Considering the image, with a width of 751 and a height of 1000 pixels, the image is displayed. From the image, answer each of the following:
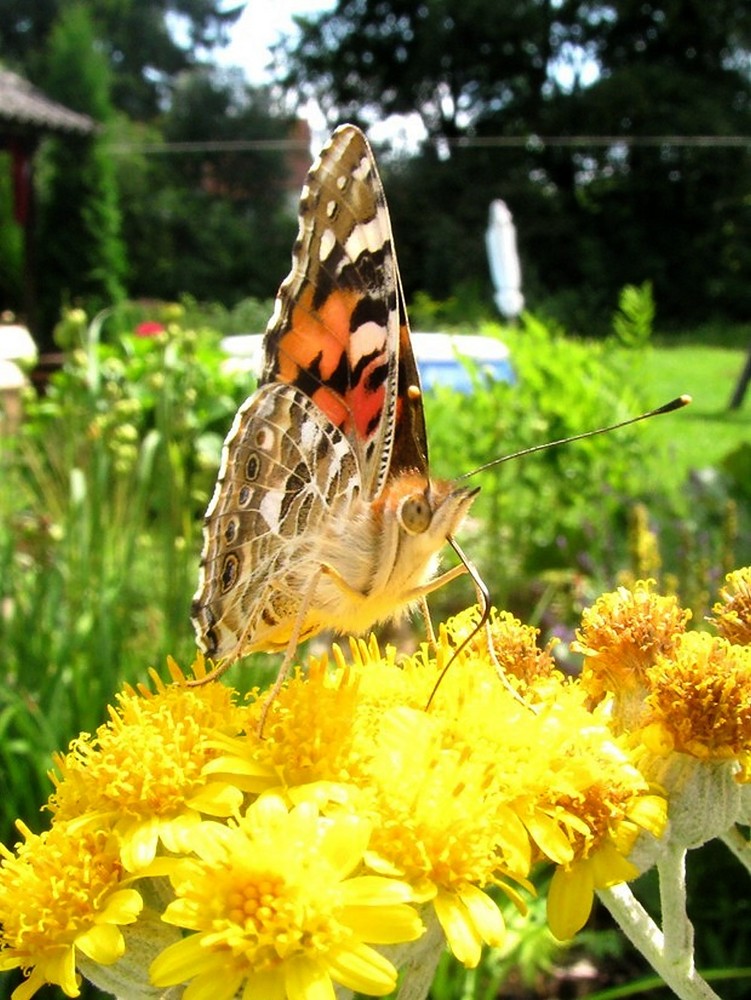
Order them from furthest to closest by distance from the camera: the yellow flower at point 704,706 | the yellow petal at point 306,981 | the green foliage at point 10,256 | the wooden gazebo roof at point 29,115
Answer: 1. the green foliage at point 10,256
2. the wooden gazebo roof at point 29,115
3. the yellow flower at point 704,706
4. the yellow petal at point 306,981

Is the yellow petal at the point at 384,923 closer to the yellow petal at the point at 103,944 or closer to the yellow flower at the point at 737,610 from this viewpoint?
the yellow petal at the point at 103,944

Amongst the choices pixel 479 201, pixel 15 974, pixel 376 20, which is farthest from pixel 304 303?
pixel 376 20

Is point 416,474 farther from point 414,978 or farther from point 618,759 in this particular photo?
point 414,978

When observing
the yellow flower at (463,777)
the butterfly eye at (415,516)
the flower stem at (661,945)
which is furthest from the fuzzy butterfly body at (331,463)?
the flower stem at (661,945)

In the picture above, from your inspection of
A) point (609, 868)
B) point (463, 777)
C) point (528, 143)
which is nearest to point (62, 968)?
point (463, 777)

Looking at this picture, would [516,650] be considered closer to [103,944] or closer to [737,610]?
[737,610]

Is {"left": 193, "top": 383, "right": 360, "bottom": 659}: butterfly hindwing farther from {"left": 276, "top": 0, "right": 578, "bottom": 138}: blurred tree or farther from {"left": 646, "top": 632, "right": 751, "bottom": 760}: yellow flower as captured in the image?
{"left": 276, "top": 0, "right": 578, "bottom": 138}: blurred tree
